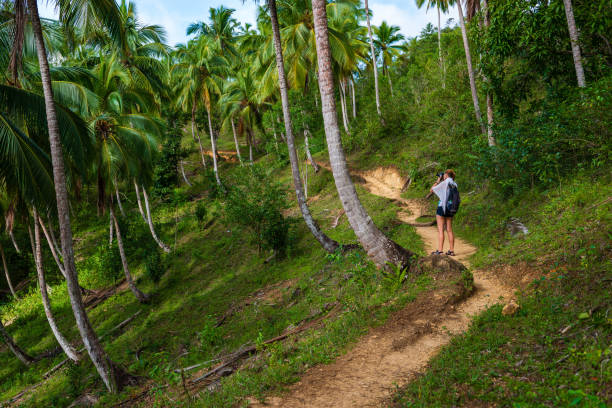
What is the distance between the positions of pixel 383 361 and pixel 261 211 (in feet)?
34.4

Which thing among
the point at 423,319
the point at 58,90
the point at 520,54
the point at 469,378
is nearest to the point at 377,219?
the point at 520,54

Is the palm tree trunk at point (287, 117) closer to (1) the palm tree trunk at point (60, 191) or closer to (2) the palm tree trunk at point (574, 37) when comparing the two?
(1) the palm tree trunk at point (60, 191)

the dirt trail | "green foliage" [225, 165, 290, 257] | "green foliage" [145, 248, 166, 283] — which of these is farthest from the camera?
"green foliage" [145, 248, 166, 283]

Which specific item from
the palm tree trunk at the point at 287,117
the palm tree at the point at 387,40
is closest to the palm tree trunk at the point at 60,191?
the palm tree trunk at the point at 287,117

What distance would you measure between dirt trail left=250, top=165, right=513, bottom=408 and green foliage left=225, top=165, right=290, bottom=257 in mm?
9109

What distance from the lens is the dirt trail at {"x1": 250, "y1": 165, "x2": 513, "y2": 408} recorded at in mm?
3824

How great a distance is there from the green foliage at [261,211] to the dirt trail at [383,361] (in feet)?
29.9

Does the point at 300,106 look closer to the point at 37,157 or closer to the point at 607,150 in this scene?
the point at 37,157

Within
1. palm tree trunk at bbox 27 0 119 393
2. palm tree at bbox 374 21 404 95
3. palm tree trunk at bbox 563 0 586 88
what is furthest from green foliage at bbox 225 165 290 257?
palm tree at bbox 374 21 404 95

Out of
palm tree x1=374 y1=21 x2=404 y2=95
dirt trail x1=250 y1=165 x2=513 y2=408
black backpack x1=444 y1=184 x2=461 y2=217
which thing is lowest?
dirt trail x1=250 y1=165 x2=513 y2=408

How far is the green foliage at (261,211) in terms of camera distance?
1427cm

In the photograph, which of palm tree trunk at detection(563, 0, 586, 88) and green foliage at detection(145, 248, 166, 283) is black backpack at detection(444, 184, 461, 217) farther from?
green foliage at detection(145, 248, 166, 283)

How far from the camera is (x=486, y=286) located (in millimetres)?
5773

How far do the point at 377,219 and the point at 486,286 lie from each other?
766cm
